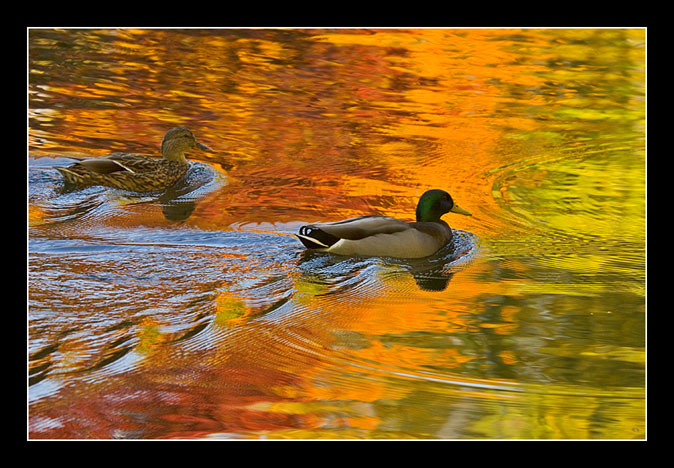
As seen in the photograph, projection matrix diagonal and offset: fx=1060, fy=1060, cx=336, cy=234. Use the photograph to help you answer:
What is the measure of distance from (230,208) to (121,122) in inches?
69.1

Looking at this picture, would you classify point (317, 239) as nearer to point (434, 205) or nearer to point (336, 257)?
point (336, 257)

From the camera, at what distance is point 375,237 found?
701cm

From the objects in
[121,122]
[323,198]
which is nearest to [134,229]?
[323,198]

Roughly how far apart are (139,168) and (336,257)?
199 centimetres

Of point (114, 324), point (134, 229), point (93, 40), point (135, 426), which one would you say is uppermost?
point (93, 40)

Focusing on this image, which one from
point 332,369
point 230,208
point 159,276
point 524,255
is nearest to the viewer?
point 332,369

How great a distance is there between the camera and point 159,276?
252 inches

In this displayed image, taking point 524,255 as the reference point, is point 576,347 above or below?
below

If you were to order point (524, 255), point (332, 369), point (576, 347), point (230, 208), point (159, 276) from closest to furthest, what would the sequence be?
point (332, 369), point (576, 347), point (159, 276), point (524, 255), point (230, 208)

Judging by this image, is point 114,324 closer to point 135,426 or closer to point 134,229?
point 135,426

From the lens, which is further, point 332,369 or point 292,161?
point 292,161

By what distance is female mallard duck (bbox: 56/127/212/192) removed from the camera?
7.93 meters

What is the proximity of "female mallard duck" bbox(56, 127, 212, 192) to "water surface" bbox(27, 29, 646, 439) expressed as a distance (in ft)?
0.43

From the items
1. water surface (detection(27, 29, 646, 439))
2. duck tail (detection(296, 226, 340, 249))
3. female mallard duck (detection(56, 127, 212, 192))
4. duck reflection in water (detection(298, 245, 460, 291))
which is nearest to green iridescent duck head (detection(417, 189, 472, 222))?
water surface (detection(27, 29, 646, 439))
